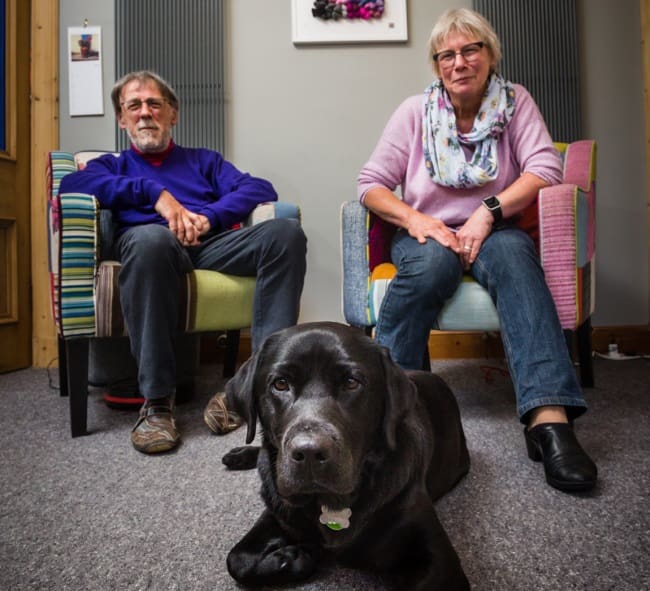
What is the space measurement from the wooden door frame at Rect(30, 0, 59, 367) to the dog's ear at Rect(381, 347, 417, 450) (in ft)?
7.95

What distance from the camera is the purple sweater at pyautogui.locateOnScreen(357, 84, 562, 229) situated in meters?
1.58

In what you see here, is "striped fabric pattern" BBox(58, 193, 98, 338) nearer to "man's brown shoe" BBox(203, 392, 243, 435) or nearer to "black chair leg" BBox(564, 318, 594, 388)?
"man's brown shoe" BBox(203, 392, 243, 435)

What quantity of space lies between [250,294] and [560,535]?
1.24m

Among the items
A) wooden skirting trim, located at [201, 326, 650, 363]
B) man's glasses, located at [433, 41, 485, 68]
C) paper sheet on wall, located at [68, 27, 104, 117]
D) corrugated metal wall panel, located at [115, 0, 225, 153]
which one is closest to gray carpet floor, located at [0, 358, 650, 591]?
wooden skirting trim, located at [201, 326, 650, 363]

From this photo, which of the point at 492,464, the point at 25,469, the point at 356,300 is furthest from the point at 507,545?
the point at 25,469

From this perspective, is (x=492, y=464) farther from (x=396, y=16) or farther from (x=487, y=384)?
(x=396, y=16)

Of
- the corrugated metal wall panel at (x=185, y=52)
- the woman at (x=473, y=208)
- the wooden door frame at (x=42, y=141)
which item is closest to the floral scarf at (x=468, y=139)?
the woman at (x=473, y=208)

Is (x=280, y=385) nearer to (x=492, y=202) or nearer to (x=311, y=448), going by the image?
(x=311, y=448)

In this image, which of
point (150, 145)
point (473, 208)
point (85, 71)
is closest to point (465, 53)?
point (473, 208)

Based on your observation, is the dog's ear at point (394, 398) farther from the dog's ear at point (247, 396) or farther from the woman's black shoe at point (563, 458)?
the woman's black shoe at point (563, 458)

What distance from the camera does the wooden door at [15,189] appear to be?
8.25 feet

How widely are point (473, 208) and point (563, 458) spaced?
847 mm

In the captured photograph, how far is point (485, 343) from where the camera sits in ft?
8.79

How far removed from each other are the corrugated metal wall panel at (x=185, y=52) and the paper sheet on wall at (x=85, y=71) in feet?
0.45
